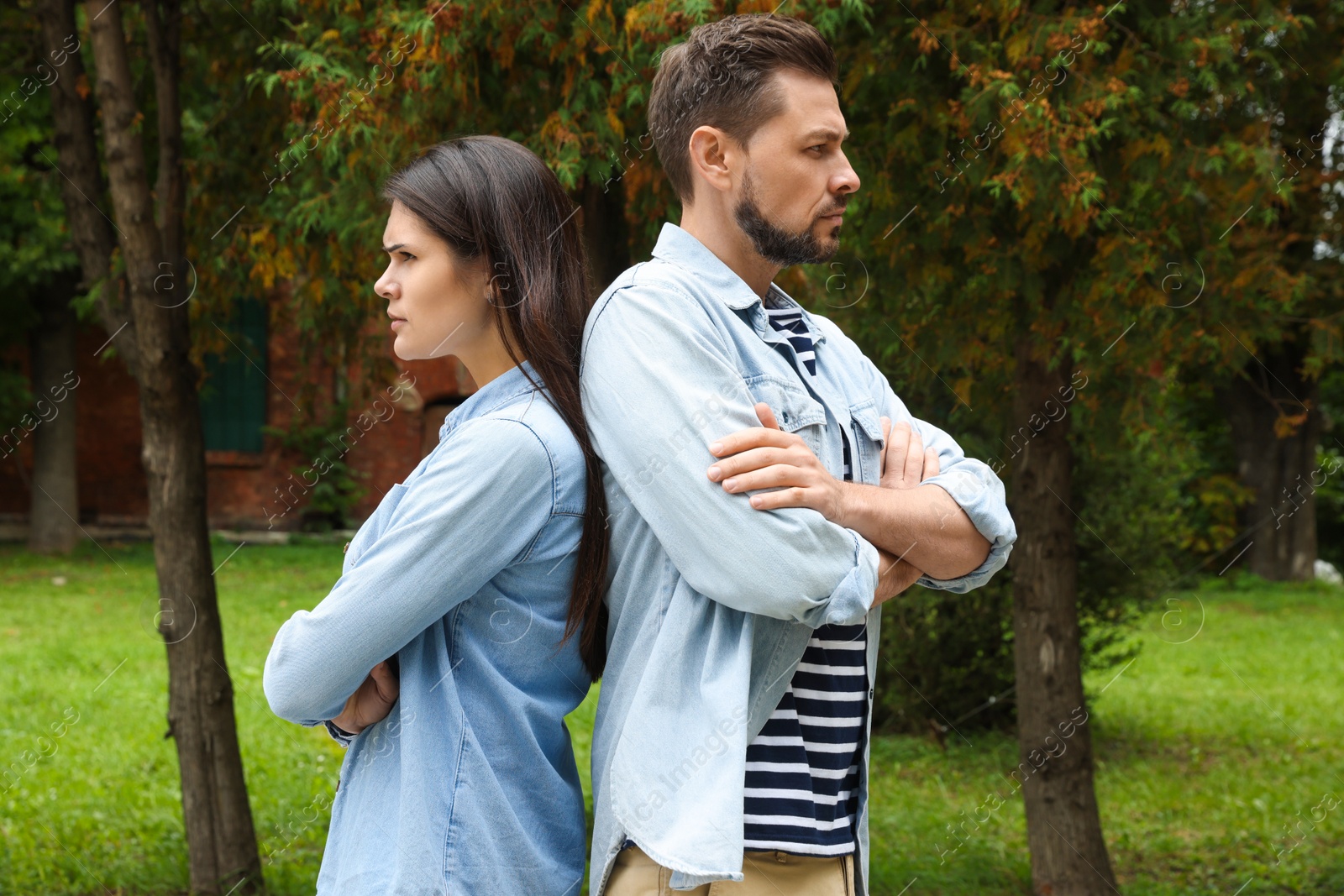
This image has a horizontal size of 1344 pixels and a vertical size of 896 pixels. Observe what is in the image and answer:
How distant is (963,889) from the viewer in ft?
18.5

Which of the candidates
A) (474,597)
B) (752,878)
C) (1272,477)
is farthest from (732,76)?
(1272,477)

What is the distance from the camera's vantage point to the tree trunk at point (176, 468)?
4535 millimetres

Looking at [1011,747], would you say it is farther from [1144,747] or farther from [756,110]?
[756,110]

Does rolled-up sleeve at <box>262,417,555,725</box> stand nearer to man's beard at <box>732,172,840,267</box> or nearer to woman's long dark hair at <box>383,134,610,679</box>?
woman's long dark hair at <box>383,134,610,679</box>

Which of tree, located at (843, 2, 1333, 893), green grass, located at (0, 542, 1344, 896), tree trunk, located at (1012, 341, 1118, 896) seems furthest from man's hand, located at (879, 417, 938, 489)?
tree trunk, located at (1012, 341, 1118, 896)

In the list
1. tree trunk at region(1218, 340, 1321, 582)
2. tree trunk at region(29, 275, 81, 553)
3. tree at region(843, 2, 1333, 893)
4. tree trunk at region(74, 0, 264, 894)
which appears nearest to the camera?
tree at region(843, 2, 1333, 893)

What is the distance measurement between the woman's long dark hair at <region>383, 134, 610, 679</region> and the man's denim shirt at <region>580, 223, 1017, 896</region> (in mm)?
44

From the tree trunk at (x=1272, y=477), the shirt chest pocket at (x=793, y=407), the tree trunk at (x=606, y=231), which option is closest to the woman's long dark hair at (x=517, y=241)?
the shirt chest pocket at (x=793, y=407)

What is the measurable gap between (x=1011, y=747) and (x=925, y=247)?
5.10 meters

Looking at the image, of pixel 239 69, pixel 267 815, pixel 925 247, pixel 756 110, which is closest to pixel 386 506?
pixel 756 110

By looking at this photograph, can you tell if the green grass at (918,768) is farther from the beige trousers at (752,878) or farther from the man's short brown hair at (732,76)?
the man's short brown hair at (732,76)

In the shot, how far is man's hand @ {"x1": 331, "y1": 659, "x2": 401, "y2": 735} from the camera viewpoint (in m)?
1.69

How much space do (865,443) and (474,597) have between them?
2.21 ft

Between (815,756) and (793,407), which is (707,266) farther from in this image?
(815,756)
